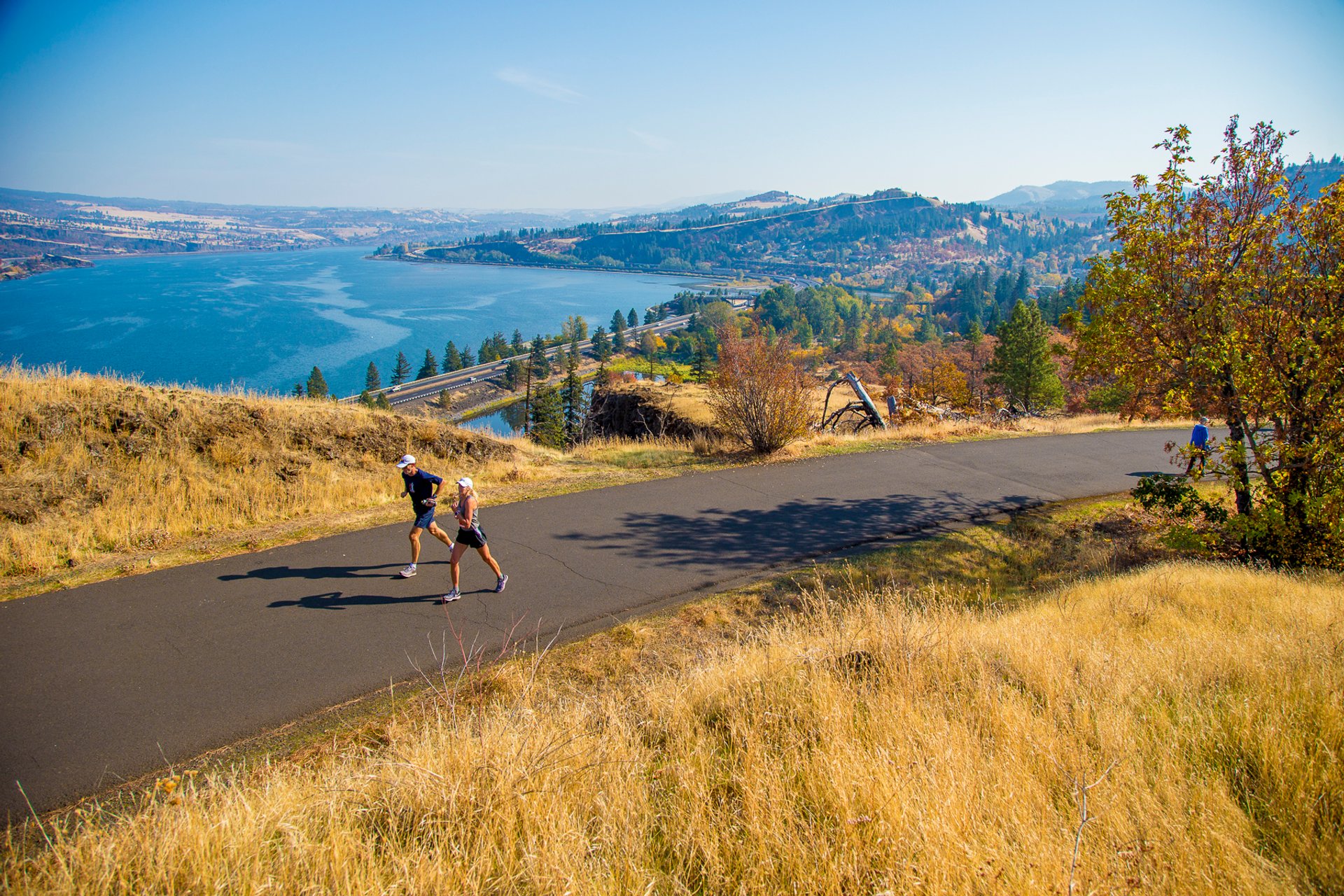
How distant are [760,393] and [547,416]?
134 feet

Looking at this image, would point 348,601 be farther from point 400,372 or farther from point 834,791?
point 400,372

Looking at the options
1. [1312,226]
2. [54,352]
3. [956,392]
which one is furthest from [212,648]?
[54,352]

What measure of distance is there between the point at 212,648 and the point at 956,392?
62.4 metres

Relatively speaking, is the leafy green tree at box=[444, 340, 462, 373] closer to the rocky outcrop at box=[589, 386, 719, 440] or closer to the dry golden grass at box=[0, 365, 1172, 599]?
the rocky outcrop at box=[589, 386, 719, 440]

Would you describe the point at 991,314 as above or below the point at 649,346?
above

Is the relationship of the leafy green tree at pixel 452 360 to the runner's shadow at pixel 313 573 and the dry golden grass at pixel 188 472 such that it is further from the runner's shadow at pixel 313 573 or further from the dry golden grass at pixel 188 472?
the runner's shadow at pixel 313 573

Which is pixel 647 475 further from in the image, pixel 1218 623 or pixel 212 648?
pixel 1218 623

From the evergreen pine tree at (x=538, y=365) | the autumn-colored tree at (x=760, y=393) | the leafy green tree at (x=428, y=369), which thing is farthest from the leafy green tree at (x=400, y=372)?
the autumn-colored tree at (x=760, y=393)

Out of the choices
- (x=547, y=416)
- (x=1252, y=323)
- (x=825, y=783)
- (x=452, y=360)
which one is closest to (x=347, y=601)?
(x=825, y=783)

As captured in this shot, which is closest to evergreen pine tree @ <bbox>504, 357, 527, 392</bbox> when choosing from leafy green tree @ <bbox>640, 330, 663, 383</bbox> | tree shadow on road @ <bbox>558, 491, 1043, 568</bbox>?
leafy green tree @ <bbox>640, 330, 663, 383</bbox>

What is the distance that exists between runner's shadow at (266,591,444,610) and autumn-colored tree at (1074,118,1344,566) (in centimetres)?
923

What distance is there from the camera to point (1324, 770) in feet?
9.43

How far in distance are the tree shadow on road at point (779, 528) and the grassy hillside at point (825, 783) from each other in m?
3.05

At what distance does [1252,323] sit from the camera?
7480 mm
